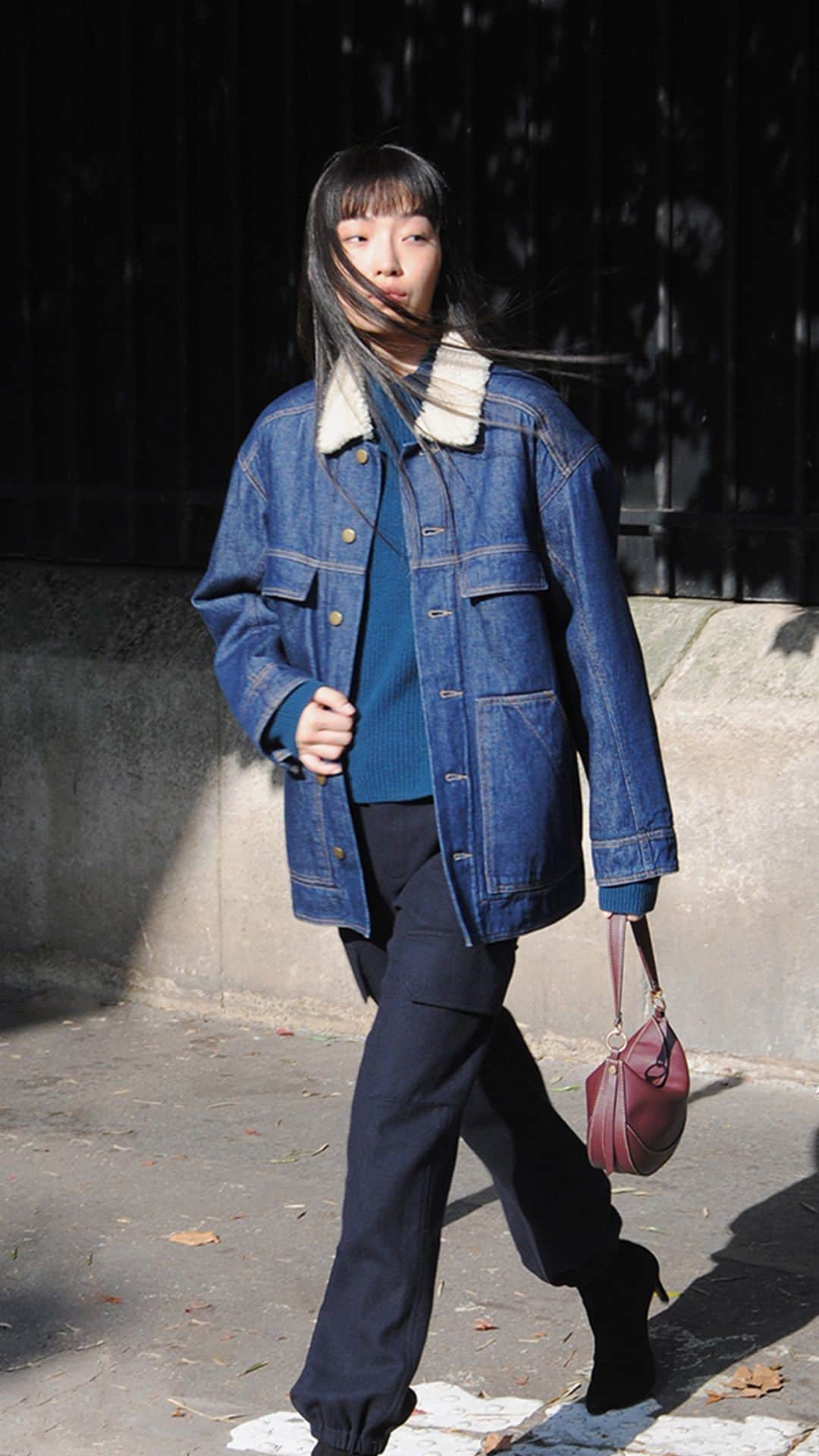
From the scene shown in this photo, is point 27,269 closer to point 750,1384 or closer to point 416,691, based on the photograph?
point 416,691

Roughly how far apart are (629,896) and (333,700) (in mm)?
534

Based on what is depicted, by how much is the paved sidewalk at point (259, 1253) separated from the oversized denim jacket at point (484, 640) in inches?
40.5

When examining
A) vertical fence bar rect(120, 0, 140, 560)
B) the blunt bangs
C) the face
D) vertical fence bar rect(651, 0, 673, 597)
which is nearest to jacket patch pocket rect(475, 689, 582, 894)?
the face

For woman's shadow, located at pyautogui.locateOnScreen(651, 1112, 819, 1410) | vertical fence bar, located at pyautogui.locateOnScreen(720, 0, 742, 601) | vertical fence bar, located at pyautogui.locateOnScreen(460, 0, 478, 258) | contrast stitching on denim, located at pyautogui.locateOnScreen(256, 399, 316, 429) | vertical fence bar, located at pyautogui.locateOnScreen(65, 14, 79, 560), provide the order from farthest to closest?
1. vertical fence bar, located at pyautogui.locateOnScreen(65, 14, 79, 560)
2. vertical fence bar, located at pyautogui.locateOnScreen(460, 0, 478, 258)
3. vertical fence bar, located at pyautogui.locateOnScreen(720, 0, 742, 601)
4. woman's shadow, located at pyautogui.locateOnScreen(651, 1112, 819, 1410)
5. contrast stitching on denim, located at pyautogui.locateOnScreen(256, 399, 316, 429)

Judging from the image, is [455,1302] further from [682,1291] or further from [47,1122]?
[47,1122]

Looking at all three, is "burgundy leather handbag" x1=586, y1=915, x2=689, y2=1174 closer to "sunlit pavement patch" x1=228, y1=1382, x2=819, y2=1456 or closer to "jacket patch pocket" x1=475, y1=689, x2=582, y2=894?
"jacket patch pocket" x1=475, y1=689, x2=582, y2=894

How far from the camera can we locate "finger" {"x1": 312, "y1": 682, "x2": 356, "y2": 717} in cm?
323

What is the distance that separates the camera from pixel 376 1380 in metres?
3.15

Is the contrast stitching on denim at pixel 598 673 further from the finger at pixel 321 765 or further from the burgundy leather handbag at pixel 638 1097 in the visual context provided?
the finger at pixel 321 765

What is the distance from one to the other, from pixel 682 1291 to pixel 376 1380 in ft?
4.13

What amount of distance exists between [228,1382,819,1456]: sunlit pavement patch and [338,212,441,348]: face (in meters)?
1.79

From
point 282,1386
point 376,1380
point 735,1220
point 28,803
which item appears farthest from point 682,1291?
point 28,803

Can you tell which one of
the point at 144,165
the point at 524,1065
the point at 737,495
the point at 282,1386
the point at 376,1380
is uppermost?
the point at 144,165

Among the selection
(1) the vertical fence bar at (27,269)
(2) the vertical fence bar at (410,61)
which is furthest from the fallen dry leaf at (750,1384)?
(1) the vertical fence bar at (27,269)
